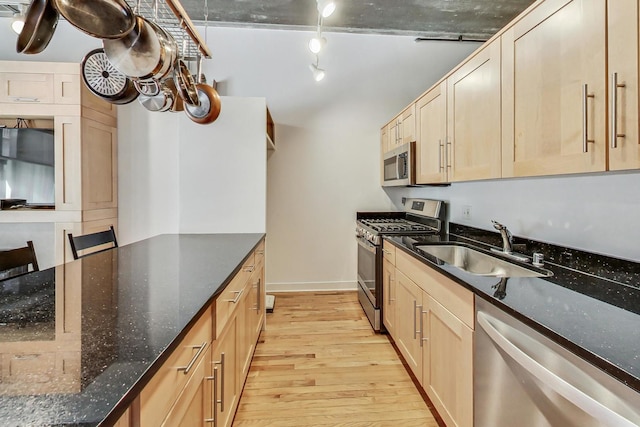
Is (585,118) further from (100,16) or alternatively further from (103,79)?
(103,79)

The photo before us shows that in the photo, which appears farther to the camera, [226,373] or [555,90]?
[226,373]

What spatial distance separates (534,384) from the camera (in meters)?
0.93

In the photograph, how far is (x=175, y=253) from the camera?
1.89 meters

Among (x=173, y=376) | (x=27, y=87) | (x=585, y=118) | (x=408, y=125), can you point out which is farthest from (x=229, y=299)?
(x=27, y=87)

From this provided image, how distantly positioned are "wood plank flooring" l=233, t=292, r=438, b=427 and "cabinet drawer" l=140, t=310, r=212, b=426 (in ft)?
3.19

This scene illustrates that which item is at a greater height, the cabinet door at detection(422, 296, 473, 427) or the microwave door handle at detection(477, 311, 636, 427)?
the microwave door handle at detection(477, 311, 636, 427)

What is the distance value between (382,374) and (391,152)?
2104 mm

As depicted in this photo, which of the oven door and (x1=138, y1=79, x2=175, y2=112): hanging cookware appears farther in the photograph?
the oven door

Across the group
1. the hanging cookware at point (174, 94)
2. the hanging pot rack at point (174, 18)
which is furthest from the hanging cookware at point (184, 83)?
the hanging pot rack at point (174, 18)

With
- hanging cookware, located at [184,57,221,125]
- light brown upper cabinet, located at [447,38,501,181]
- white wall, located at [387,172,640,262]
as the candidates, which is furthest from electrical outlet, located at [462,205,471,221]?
hanging cookware, located at [184,57,221,125]

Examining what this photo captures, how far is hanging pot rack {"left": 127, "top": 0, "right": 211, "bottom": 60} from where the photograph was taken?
5.28ft

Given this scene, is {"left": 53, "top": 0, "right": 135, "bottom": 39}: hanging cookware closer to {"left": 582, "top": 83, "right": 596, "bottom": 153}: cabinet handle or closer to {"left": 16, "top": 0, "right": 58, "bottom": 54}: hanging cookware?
{"left": 16, "top": 0, "right": 58, "bottom": 54}: hanging cookware

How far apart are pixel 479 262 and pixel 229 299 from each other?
5.11ft

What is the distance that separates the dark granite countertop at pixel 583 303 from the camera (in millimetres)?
711
